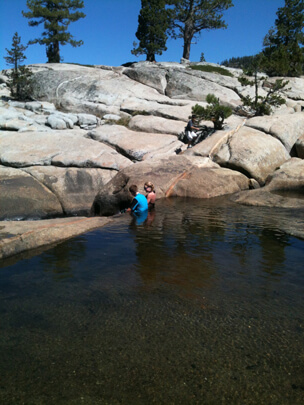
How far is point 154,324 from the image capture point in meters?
4.30

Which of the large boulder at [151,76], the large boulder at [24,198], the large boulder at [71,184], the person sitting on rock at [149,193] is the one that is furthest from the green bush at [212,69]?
the large boulder at [24,198]

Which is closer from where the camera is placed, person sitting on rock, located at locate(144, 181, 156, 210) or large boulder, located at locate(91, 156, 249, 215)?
person sitting on rock, located at locate(144, 181, 156, 210)

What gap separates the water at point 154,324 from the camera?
3.20 meters

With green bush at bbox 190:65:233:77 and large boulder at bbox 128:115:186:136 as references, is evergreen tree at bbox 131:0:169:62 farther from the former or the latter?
large boulder at bbox 128:115:186:136

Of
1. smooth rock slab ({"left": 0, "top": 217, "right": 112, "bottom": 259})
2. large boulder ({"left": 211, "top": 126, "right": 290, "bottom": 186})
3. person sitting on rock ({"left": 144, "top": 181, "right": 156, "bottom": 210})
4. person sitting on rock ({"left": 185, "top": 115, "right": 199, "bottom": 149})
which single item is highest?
person sitting on rock ({"left": 185, "top": 115, "right": 199, "bottom": 149})

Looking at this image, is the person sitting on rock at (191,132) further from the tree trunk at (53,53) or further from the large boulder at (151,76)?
the tree trunk at (53,53)

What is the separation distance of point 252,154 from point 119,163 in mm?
6675

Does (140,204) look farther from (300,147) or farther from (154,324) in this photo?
(300,147)

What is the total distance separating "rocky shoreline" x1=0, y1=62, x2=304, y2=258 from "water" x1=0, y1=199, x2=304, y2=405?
7.22ft

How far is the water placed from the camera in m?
3.20

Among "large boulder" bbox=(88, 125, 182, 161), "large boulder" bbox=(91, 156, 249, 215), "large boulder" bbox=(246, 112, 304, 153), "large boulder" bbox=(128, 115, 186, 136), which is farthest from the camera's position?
"large boulder" bbox=(128, 115, 186, 136)

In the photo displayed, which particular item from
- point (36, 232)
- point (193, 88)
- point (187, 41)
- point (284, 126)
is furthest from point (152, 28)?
point (36, 232)

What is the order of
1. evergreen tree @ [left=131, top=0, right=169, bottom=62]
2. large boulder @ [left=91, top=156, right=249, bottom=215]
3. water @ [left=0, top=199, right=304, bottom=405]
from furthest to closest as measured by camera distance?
evergreen tree @ [left=131, top=0, right=169, bottom=62] → large boulder @ [left=91, top=156, right=249, bottom=215] → water @ [left=0, top=199, right=304, bottom=405]

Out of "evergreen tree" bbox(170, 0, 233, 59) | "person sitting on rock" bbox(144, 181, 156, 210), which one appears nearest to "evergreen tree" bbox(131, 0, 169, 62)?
"evergreen tree" bbox(170, 0, 233, 59)
